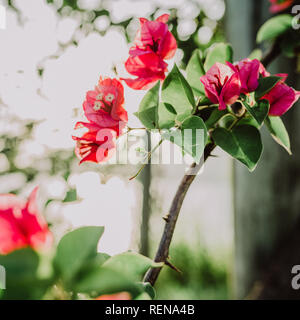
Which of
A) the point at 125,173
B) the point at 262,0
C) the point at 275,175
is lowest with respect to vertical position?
the point at 125,173

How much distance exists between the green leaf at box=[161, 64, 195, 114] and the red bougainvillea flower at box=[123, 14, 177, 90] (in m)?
0.04

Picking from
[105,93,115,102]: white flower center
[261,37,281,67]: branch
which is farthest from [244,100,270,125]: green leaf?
[261,37,281,67]: branch

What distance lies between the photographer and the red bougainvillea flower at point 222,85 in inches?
11.3

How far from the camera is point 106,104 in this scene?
307mm

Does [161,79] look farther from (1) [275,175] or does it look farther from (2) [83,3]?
(2) [83,3]

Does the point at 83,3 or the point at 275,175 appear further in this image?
the point at 83,3

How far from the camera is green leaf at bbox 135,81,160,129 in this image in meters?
0.29

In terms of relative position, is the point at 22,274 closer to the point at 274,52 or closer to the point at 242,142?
the point at 242,142

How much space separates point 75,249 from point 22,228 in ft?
0.10

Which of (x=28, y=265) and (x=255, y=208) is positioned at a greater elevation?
(x=28, y=265)

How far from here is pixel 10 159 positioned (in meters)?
1.43

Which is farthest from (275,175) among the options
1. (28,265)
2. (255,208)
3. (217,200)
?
(217,200)
